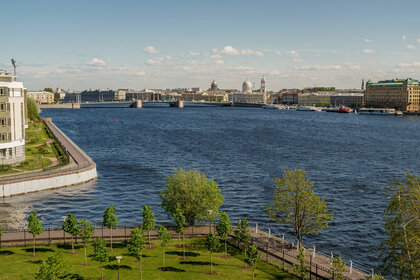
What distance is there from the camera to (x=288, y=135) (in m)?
137

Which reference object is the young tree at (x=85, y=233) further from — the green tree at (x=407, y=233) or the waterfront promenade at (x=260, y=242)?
the green tree at (x=407, y=233)

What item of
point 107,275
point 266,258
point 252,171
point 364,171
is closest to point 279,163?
point 252,171

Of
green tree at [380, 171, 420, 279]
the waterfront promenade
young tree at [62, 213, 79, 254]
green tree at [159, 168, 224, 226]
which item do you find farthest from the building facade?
green tree at [380, 171, 420, 279]

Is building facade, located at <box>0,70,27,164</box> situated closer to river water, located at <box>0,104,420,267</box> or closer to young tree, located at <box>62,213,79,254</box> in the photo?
river water, located at <box>0,104,420,267</box>

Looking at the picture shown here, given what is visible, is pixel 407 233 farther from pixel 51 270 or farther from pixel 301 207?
pixel 51 270

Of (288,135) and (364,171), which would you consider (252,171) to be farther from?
(288,135)

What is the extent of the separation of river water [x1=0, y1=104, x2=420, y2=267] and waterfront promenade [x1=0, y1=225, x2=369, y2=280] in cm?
718

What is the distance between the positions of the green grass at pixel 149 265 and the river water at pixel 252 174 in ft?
38.3

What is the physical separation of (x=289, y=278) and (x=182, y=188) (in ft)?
42.7

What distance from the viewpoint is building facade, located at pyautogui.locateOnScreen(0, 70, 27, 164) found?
61750 mm

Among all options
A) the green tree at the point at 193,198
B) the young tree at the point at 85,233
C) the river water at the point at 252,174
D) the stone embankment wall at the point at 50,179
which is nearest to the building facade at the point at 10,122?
the stone embankment wall at the point at 50,179

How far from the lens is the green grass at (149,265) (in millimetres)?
28703

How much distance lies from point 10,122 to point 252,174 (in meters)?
37.9

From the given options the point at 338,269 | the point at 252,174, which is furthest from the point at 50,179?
the point at 338,269
